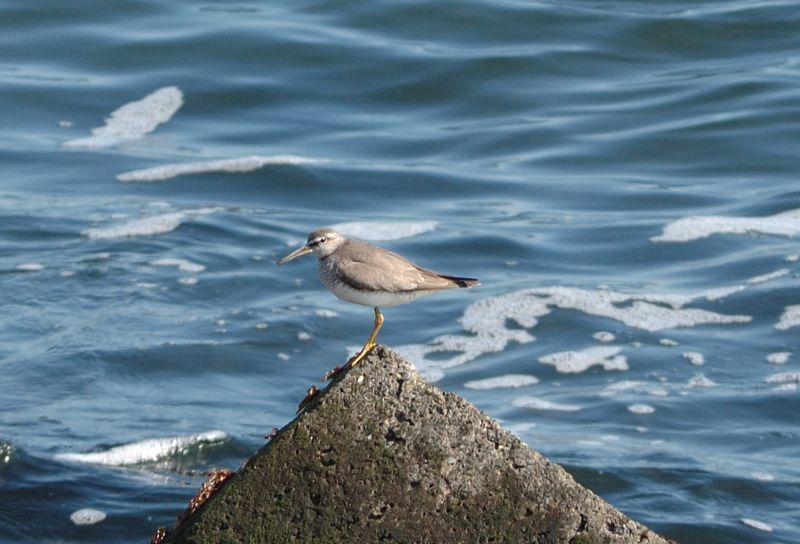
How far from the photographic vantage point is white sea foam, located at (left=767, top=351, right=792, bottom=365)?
1041 centimetres

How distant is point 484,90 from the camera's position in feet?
57.8

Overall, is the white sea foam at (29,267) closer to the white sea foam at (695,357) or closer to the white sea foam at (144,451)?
the white sea foam at (144,451)

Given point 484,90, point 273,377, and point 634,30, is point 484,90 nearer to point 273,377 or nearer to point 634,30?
point 634,30

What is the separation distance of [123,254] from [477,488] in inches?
317

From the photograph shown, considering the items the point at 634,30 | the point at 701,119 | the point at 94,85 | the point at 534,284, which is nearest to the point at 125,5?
the point at 94,85

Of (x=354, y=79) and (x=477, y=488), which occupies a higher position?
(x=354, y=79)

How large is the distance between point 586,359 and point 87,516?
4624 millimetres

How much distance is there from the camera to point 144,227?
12852mm

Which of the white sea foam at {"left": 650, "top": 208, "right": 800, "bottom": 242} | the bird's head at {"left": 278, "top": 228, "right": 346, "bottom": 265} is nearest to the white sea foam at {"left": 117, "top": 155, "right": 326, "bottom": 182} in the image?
the white sea foam at {"left": 650, "top": 208, "right": 800, "bottom": 242}

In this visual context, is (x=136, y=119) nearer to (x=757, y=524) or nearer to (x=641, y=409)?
(x=641, y=409)

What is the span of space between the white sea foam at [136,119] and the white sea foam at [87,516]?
8.88 meters

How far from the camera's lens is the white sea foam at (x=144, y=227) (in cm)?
1260

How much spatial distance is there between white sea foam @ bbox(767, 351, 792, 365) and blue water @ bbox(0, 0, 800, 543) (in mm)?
60

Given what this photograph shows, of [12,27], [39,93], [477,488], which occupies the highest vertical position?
[12,27]
